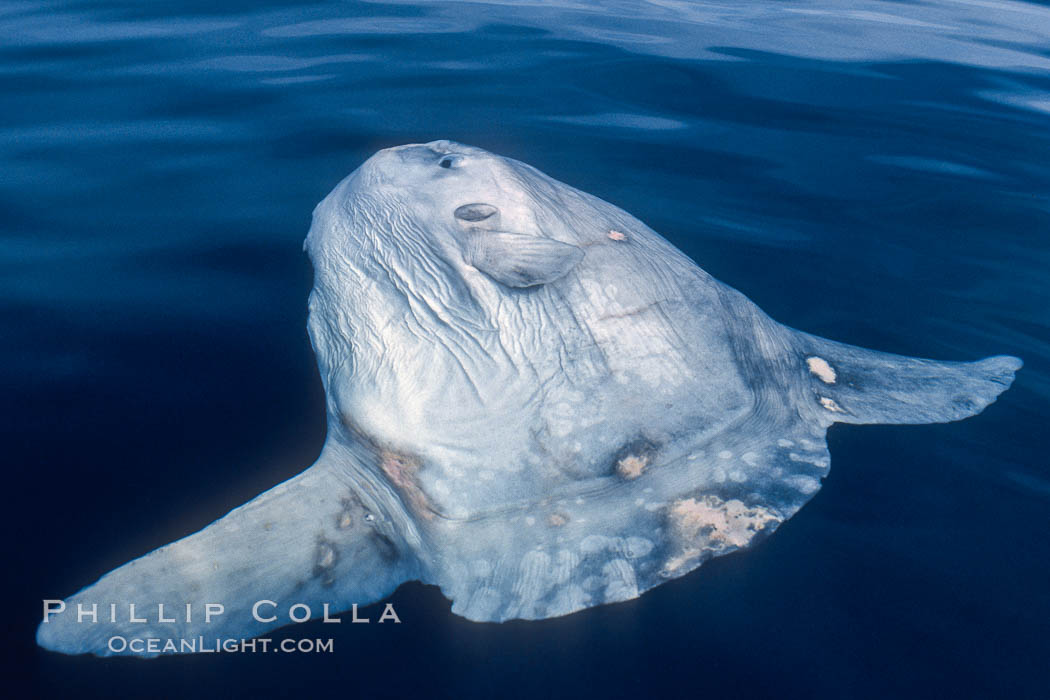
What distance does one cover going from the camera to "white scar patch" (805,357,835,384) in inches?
106

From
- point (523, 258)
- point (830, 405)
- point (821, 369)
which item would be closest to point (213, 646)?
point (523, 258)

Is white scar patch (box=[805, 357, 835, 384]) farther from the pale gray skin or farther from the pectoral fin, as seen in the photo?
the pectoral fin

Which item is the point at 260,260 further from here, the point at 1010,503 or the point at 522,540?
the point at 1010,503

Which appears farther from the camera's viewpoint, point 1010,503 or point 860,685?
point 1010,503

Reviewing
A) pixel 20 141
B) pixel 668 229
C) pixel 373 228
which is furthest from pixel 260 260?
pixel 20 141

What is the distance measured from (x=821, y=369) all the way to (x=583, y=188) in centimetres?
202

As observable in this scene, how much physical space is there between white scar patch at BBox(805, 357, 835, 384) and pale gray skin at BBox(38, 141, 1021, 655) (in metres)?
0.02

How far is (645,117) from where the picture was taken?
5430 mm

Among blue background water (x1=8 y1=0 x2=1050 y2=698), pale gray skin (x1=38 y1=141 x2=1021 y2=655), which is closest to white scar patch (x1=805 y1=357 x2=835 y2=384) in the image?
pale gray skin (x1=38 y1=141 x2=1021 y2=655)

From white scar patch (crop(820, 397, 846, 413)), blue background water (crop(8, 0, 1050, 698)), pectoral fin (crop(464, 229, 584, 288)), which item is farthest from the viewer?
white scar patch (crop(820, 397, 846, 413))

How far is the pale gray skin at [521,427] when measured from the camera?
1.89 meters

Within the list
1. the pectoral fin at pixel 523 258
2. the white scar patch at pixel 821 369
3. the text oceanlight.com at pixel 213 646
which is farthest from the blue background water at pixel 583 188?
the pectoral fin at pixel 523 258

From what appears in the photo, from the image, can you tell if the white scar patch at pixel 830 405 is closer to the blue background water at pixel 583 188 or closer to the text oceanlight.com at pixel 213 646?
the blue background water at pixel 583 188

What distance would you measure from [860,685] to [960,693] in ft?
0.77
